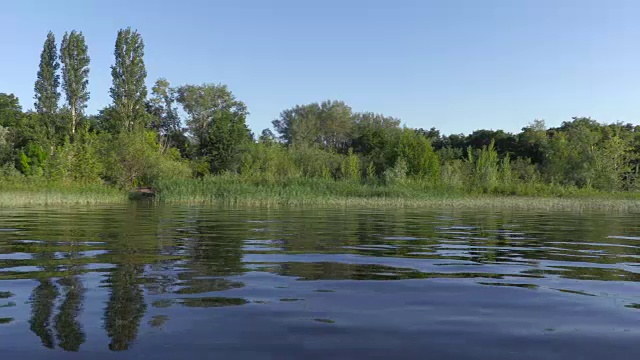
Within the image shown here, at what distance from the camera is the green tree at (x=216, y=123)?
63.8 metres

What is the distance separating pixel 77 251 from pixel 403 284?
5.35m

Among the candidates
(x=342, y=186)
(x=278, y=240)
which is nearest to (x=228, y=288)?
(x=278, y=240)

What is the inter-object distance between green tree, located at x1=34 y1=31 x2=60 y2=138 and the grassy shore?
69.1ft

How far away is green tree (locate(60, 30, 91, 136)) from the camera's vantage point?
55719mm

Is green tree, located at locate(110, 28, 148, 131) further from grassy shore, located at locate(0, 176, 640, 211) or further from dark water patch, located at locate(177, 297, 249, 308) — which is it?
dark water patch, located at locate(177, 297, 249, 308)

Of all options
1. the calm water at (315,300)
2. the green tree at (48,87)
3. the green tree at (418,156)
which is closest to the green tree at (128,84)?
the green tree at (48,87)

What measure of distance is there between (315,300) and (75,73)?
188 ft

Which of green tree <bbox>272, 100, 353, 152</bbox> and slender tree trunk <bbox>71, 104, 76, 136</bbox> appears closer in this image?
slender tree trunk <bbox>71, 104, 76, 136</bbox>

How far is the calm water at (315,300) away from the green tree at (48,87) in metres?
50.3

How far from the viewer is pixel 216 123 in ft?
213

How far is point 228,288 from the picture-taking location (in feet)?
18.9

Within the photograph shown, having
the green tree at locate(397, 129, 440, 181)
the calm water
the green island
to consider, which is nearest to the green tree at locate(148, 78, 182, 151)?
the green island

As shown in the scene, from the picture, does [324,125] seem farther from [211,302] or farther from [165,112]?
[211,302]

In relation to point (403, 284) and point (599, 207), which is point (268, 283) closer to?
point (403, 284)
